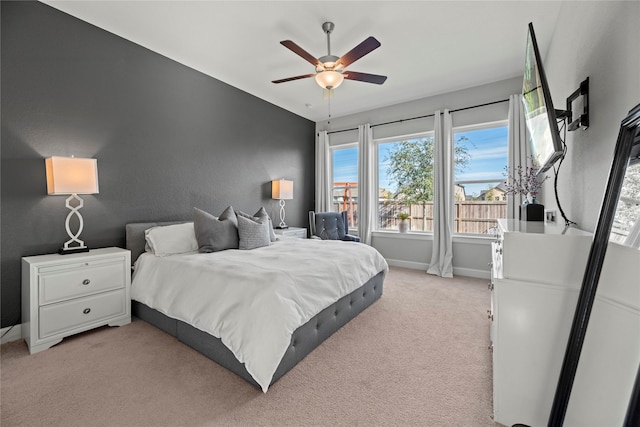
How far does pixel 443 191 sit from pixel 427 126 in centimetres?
114

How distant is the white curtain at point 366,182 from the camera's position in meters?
5.08

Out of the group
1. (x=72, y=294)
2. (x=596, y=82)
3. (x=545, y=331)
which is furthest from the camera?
(x=72, y=294)

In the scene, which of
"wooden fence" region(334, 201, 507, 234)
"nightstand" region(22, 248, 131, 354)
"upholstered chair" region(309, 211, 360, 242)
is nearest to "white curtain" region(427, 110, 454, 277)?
"wooden fence" region(334, 201, 507, 234)

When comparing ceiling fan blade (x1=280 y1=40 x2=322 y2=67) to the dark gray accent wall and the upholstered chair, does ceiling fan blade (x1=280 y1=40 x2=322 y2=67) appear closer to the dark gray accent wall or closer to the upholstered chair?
the dark gray accent wall

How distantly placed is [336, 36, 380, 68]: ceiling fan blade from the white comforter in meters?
1.83

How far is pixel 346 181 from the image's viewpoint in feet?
18.3

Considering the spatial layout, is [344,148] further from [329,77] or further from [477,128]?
[329,77]

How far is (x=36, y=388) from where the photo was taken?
170cm

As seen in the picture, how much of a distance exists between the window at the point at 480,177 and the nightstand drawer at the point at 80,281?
4.53 meters

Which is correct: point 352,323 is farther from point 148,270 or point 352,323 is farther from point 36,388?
point 36,388

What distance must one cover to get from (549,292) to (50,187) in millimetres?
3589

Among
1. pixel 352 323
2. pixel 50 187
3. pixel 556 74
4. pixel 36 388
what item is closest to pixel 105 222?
pixel 50 187

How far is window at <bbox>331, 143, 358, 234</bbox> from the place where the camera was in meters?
5.51

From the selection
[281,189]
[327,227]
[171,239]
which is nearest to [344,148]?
[281,189]
